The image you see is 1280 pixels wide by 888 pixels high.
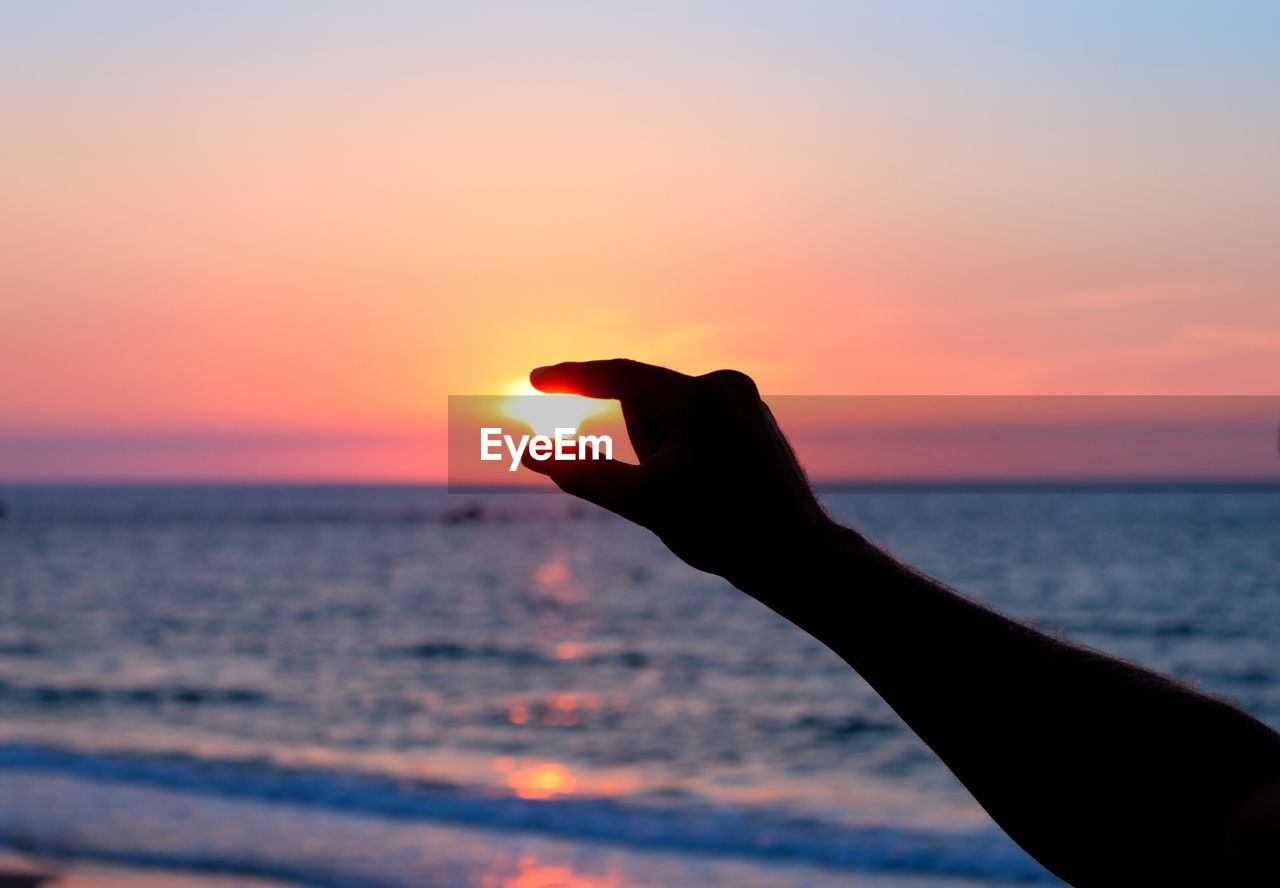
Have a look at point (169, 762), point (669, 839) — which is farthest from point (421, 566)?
point (669, 839)

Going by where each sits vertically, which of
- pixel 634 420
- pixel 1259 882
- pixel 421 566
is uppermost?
pixel 634 420

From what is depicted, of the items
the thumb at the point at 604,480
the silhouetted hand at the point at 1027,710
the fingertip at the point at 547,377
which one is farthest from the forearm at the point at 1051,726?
the fingertip at the point at 547,377

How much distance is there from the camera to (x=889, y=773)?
13211 millimetres

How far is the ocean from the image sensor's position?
9.33 metres

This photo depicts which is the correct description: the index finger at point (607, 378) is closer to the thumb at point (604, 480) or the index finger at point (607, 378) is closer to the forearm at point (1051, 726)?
the thumb at point (604, 480)

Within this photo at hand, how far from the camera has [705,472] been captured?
1.06 metres

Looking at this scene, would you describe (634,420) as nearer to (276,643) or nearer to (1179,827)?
(1179,827)

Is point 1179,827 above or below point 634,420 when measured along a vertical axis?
below

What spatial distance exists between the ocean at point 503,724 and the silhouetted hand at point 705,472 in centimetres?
23

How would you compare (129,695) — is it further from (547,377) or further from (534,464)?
(547,377)

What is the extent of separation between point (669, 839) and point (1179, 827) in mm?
9680

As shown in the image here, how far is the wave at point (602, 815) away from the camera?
9500mm

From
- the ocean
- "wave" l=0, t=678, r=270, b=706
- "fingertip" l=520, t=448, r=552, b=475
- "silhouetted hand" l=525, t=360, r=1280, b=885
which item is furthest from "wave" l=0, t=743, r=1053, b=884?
"silhouetted hand" l=525, t=360, r=1280, b=885

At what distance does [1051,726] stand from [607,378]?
0.51m
